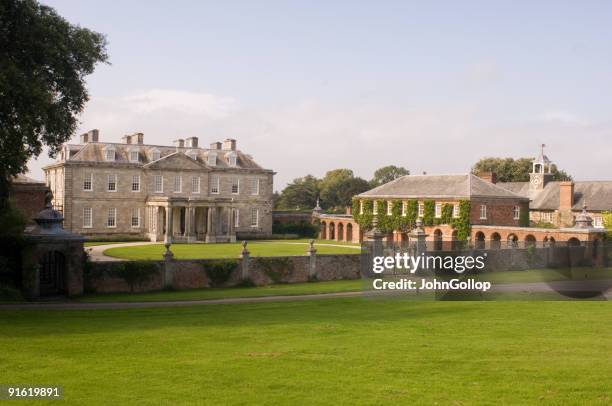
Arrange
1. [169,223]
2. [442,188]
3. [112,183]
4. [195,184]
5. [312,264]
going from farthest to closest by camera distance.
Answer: [195,184]
[112,183]
[169,223]
[442,188]
[312,264]

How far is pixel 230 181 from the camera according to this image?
60281mm

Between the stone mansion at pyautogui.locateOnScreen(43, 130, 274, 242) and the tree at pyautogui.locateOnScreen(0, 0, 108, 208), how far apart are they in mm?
30791

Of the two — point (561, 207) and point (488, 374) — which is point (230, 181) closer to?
point (561, 207)

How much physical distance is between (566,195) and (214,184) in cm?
2960

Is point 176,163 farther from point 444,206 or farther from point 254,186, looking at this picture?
point 444,206

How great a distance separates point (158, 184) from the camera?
56562mm

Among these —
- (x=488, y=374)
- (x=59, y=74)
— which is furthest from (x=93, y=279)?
(x=488, y=374)

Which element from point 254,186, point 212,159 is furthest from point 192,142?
point 254,186

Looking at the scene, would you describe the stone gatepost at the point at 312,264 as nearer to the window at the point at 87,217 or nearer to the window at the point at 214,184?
the window at the point at 87,217

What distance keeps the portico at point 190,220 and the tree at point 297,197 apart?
30995 millimetres

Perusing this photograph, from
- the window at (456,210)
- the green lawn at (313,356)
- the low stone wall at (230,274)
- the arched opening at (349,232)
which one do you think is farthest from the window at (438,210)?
the green lawn at (313,356)

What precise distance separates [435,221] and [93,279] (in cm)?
3150

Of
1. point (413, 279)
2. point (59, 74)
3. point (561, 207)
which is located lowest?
point (413, 279)

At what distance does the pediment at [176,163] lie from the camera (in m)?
56.2
